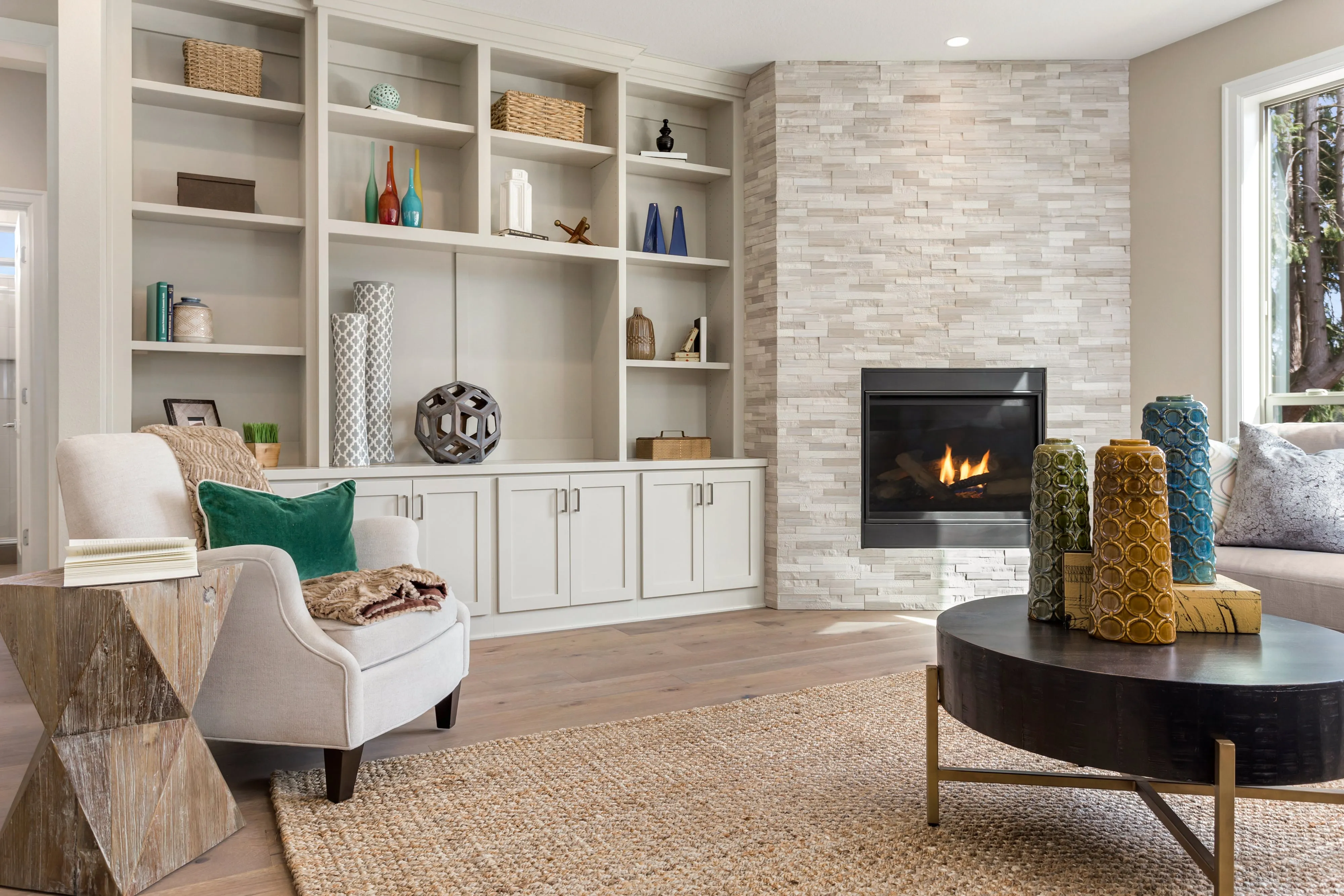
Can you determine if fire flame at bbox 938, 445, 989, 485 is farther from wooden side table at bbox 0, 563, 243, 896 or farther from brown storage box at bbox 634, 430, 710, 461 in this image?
wooden side table at bbox 0, 563, 243, 896

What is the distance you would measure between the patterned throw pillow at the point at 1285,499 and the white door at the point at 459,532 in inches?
110

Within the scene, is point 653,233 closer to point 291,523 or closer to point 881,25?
point 881,25

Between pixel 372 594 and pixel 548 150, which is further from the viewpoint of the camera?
pixel 548 150

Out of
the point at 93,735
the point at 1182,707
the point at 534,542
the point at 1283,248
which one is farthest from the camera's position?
the point at 1283,248

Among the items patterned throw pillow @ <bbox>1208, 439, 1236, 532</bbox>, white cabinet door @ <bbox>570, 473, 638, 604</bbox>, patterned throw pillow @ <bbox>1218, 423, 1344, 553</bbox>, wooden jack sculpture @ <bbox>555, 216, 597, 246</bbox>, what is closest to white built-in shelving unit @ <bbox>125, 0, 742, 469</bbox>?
wooden jack sculpture @ <bbox>555, 216, 597, 246</bbox>

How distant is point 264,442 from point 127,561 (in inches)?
76.0

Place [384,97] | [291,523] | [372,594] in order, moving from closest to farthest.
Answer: [372,594] → [291,523] → [384,97]

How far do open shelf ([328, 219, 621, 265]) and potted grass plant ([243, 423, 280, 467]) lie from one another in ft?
2.76

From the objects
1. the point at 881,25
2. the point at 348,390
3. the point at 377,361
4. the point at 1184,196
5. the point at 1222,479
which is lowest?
the point at 1222,479

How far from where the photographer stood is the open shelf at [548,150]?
13.2ft

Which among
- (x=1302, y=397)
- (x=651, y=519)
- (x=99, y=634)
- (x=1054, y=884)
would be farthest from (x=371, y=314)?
(x=1302, y=397)

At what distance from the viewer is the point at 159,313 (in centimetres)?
342

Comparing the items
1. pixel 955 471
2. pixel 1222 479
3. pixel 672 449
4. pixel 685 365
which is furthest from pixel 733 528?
pixel 1222 479

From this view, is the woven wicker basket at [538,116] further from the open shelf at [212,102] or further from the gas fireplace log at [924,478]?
the gas fireplace log at [924,478]
